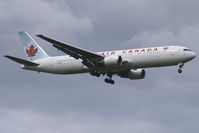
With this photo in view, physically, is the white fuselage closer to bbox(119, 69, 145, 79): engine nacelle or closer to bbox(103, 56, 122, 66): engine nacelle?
bbox(103, 56, 122, 66): engine nacelle

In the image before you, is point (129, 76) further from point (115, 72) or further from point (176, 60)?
point (176, 60)

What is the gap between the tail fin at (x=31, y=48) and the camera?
68.8m

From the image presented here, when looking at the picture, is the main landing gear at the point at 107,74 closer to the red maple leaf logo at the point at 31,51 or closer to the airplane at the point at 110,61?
the airplane at the point at 110,61

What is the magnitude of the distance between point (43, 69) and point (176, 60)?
1823 cm

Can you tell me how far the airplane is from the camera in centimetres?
5850

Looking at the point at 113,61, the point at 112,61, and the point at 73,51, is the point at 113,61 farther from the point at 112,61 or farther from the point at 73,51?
the point at 73,51

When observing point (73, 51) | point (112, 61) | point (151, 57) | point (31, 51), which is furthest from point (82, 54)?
point (31, 51)

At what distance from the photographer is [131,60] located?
59156mm

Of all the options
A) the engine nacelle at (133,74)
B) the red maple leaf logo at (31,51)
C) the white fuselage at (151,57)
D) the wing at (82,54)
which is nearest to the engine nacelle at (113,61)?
the white fuselage at (151,57)

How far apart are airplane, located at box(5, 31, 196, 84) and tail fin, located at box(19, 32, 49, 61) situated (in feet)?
5.25

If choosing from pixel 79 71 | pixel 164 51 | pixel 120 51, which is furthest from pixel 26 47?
pixel 164 51

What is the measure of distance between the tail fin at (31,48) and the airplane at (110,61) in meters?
1.60

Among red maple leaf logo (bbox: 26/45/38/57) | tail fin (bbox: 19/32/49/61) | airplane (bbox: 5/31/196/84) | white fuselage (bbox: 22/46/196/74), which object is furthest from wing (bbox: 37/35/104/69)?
red maple leaf logo (bbox: 26/45/38/57)

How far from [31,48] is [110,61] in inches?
608
